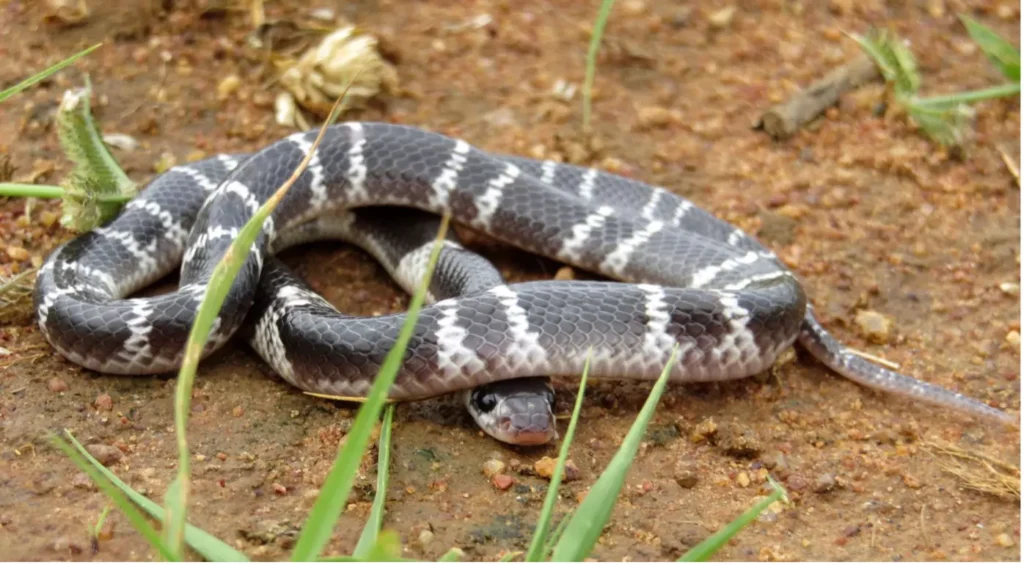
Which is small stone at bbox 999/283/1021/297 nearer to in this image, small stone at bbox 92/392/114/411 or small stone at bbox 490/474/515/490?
small stone at bbox 490/474/515/490

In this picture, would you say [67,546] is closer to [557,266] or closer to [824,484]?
[824,484]

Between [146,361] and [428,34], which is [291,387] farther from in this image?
[428,34]

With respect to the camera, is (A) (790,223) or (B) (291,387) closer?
(B) (291,387)

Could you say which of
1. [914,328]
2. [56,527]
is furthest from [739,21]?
[56,527]

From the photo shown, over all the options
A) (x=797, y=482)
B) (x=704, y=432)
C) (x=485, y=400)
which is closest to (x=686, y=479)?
(x=704, y=432)

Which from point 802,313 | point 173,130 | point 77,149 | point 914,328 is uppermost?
point 77,149

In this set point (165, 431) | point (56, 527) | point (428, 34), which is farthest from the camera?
point (428, 34)

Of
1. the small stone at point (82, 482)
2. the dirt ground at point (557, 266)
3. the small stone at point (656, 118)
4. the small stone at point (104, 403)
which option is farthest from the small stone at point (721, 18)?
the small stone at point (82, 482)
